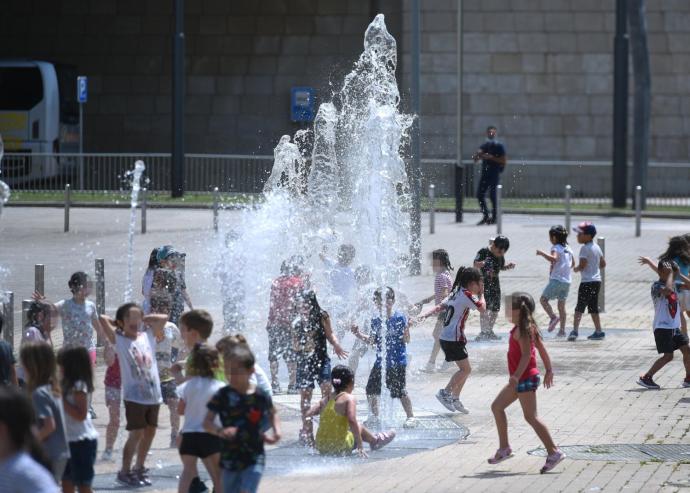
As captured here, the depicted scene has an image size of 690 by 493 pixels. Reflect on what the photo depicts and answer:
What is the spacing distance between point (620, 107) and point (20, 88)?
14.8 metres

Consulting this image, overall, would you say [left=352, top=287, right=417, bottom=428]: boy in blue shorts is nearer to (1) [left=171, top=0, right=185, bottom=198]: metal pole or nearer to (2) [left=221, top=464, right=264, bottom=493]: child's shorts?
(2) [left=221, top=464, right=264, bottom=493]: child's shorts

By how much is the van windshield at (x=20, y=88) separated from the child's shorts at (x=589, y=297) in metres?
22.7

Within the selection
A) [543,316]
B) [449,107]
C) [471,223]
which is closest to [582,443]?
[543,316]

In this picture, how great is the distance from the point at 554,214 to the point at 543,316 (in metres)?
13.6

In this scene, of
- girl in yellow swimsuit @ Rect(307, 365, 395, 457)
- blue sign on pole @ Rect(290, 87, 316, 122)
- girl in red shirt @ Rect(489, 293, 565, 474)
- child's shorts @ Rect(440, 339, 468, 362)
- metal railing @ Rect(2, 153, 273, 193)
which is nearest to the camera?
girl in red shirt @ Rect(489, 293, 565, 474)

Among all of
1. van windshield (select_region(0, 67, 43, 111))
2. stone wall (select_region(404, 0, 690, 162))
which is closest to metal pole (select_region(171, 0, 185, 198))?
van windshield (select_region(0, 67, 43, 111))

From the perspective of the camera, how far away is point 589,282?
15359 mm

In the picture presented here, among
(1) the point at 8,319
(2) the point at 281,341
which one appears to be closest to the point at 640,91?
(2) the point at 281,341

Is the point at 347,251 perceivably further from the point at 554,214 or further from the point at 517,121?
the point at 517,121

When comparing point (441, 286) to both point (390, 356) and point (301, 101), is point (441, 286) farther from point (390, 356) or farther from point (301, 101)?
point (301, 101)

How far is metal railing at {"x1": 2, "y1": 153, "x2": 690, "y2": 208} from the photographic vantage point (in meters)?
31.9

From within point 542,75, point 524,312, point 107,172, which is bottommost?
point 524,312

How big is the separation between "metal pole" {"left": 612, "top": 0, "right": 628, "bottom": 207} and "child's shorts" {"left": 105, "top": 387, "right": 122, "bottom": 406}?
23438 millimetres

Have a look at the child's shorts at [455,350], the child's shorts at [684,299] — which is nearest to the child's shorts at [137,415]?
the child's shorts at [455,350]
